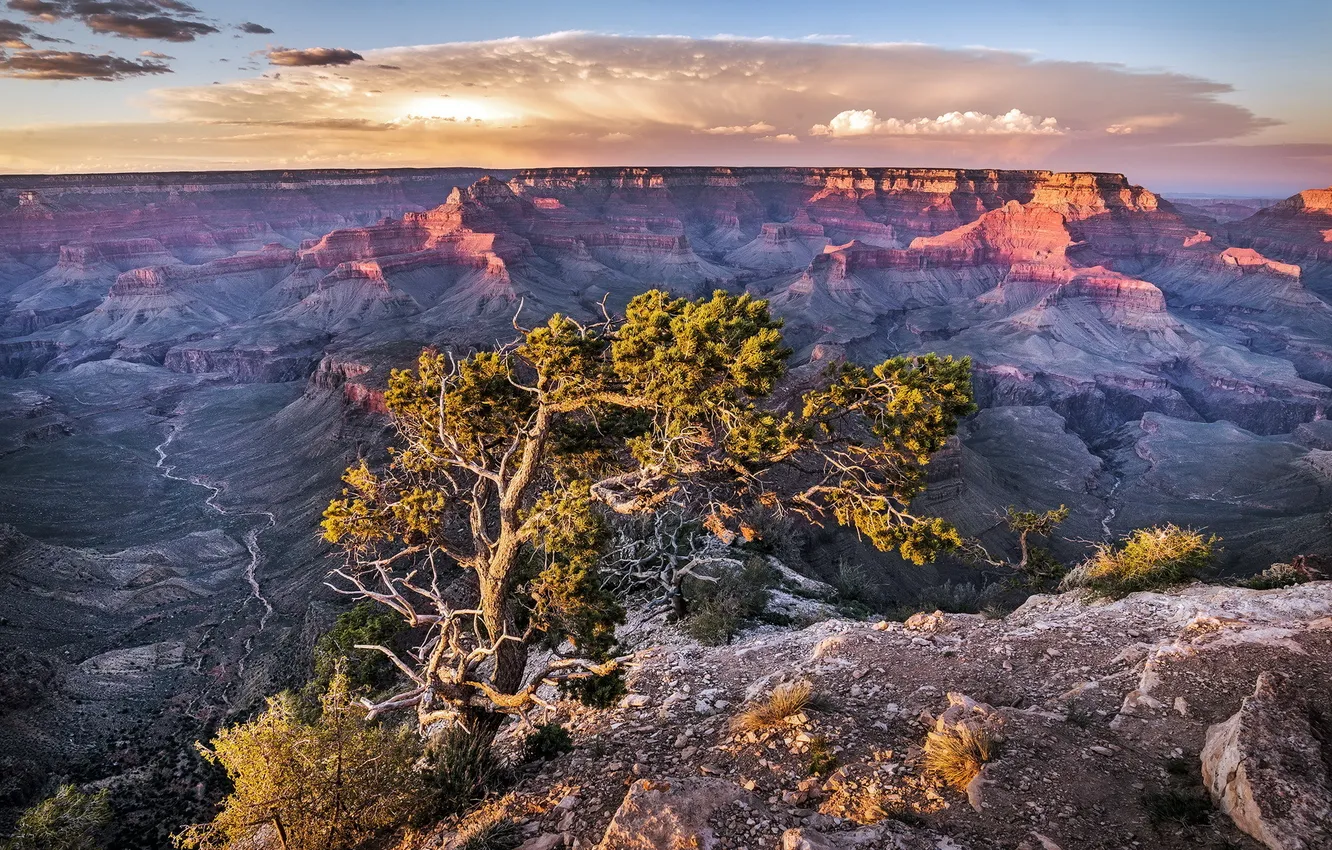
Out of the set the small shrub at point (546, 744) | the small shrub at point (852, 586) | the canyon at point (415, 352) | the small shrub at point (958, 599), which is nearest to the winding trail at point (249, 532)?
the canyon at point (415, 352)

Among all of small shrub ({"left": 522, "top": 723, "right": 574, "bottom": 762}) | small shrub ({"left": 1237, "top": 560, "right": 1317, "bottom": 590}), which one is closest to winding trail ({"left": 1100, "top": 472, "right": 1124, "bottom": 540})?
small shrub ({"left": 1237, "top": 560, "right": 1317, "bottom": 590})

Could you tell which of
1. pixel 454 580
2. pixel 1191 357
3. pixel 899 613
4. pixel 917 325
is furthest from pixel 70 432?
pixel 1191 357

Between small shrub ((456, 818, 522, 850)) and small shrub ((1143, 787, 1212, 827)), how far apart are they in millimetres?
7083

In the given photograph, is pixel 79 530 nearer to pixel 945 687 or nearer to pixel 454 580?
pixel 454 580

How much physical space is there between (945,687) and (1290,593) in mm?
8787

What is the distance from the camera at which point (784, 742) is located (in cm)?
898

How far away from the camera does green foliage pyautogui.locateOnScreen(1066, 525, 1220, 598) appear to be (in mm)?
16094

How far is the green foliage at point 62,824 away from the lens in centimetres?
1608

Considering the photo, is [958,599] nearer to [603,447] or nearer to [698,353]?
[603,447]

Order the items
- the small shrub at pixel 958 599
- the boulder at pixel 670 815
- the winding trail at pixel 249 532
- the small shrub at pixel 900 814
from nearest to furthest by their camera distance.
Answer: the boulder at pixel 670 815 → the small shrub at pixel 900 814 → the small shrub at pixel 958 599 → the winding trail at pixel 249 532

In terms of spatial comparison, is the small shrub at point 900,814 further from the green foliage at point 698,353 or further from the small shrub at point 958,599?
the small shrub at point 958,599

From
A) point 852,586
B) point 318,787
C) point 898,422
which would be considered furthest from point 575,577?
point 852,586

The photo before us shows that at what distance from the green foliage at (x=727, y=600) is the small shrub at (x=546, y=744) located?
6607 mm

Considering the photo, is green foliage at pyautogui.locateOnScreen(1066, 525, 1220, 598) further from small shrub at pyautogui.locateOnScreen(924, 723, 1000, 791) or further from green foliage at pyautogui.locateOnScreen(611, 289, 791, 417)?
green foliage at pyautogui.locateOnScreen(611, 289, 791, 417)
